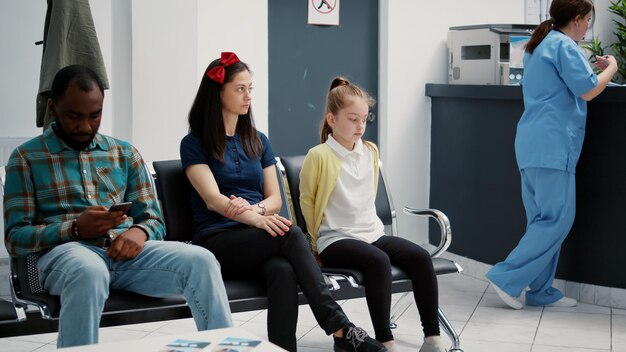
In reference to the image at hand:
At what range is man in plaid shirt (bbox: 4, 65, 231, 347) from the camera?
2.71m

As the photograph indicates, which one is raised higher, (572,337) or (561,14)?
(561,14)

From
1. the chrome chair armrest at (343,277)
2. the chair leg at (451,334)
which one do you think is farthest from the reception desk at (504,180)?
the chrome chair armrest at (343,277)

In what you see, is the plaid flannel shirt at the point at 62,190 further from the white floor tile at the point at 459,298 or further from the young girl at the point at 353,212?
the white floor tile at the point at 459,298

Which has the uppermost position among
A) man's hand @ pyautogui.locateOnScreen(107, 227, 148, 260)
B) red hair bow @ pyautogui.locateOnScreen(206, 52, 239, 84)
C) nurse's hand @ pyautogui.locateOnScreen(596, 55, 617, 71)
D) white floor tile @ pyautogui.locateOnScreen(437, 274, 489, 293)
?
nurse's hand @ pyautogui.locateOnScreen(596, 55, 617, 71)

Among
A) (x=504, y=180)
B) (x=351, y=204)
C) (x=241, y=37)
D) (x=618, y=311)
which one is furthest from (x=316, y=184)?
(x=618, y=311)

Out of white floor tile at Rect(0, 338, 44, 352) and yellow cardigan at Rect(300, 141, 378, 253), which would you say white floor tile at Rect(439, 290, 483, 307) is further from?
white floor tile at Rect(0, 338, 44, 352)

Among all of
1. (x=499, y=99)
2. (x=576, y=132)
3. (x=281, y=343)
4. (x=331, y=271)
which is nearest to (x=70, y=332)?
(x=281, y=343)

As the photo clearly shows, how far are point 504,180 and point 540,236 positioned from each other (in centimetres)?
60

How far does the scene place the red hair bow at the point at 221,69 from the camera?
10.5 feet

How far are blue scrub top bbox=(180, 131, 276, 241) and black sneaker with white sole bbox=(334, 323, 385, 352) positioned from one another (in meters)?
0.54

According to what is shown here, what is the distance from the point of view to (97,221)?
2.68 meters

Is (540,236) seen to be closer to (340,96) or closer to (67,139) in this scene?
(340,96)

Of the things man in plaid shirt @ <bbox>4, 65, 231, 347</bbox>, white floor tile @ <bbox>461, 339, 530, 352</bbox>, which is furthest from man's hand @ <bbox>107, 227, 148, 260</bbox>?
white floor tile @ <bbox>461, 339, 530, 352</bbox>

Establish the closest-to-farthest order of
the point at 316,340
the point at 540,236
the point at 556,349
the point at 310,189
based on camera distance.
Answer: the point at 310,189
the point at 556,349
the point at 316,340
the point at 540,236
